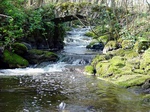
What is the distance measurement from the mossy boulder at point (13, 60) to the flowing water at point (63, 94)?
6.53ft

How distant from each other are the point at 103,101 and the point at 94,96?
767mm

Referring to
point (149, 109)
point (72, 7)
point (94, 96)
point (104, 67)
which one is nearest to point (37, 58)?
point (104, 67)

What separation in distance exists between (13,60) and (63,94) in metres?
8.19

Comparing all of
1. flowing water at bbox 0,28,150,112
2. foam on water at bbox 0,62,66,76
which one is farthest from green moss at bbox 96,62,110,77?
foam on water at bbox 0,62,66,76

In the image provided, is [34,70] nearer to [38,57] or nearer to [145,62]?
[38,57]

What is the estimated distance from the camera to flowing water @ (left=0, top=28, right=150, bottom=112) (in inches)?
341

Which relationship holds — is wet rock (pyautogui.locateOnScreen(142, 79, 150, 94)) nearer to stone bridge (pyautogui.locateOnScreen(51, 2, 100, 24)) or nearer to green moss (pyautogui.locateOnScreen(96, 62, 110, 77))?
green moss (pyautogui.locateOnScreen(96, 62, 110, 77))

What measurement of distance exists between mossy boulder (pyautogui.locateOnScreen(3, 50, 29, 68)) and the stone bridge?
842 centimetres

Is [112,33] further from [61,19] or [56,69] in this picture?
[56,69]

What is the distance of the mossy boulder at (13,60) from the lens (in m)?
17.5

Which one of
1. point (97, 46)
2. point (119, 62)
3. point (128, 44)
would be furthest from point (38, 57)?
point (97, 46)

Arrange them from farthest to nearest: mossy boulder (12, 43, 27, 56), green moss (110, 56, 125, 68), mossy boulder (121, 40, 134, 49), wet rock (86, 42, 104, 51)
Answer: wet rock (86, 42, 104, 51) < mossy boulder (121, 40, 134, 49) < mossy boulder (12, 43, 27, 56) < green moss (110, 56, 125, 68)

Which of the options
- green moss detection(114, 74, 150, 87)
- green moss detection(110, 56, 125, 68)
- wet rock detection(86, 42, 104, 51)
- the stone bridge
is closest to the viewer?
green moss detection(114, 74, 150, 87)

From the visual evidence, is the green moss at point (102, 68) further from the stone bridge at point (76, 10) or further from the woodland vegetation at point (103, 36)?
the stone bridge at point (76, 10)
